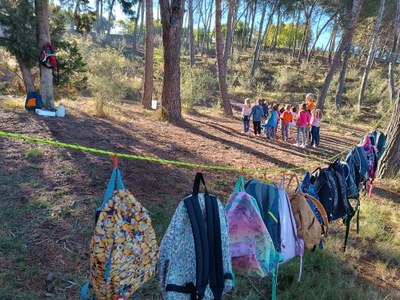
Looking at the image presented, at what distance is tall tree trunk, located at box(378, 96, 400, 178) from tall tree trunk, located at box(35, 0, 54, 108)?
873 centimetres

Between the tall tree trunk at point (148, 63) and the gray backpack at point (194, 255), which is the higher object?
the tall tree trunk at point (148, 63)

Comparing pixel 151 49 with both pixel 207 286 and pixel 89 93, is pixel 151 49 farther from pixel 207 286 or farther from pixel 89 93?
pixel 207 286

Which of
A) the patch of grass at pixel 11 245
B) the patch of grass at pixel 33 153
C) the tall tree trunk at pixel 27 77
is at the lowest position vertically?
the patch of grass at pixel 11 245

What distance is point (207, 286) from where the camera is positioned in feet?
6.20

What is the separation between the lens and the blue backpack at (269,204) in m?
2.34

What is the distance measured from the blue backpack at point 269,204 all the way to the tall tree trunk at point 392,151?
5297 mm

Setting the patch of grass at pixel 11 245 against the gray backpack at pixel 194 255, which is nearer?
the gray backpack at pixel 194 255

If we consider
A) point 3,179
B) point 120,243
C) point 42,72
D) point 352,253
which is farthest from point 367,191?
point 42,72

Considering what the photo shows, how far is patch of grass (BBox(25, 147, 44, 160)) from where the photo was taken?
5123 mm

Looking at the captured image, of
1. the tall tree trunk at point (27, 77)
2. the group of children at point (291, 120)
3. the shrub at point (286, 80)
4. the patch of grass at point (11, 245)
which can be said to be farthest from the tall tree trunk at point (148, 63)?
the shrub at point (286, 80)

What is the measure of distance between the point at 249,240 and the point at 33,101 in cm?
789

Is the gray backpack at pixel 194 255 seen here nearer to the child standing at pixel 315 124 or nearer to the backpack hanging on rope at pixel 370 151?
the backpack hanging on rope at pixel 370 151

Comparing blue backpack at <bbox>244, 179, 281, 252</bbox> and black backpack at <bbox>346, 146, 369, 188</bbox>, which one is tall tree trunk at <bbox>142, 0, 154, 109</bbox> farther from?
blue backpack at <bbox>244, 179, 281, 252</bbox>

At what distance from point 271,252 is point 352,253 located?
2.31 meters
